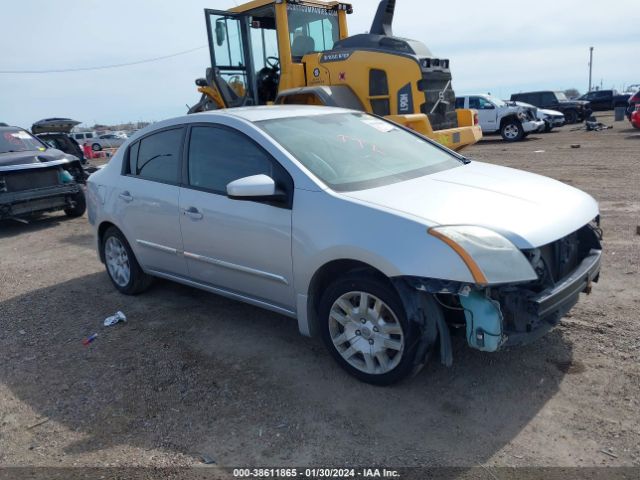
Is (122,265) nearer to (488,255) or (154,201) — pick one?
(154,201)

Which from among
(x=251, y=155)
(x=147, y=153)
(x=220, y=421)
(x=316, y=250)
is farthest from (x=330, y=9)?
(x=220, y=421)

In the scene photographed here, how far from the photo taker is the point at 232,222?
4.01 metres

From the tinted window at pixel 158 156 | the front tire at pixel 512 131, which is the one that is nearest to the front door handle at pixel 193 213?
the tinted window at pixel 158 156

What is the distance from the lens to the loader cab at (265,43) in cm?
955

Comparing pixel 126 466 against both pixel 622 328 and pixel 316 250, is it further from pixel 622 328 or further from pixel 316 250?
pixel 622 328

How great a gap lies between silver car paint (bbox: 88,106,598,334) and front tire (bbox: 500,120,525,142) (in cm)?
1810

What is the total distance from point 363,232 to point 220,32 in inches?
308

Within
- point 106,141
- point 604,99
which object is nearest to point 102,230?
point 106,141

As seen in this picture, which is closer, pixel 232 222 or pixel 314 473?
pixel 314 473

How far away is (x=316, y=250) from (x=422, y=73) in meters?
6.18

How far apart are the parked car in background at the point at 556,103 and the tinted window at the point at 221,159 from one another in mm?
25455

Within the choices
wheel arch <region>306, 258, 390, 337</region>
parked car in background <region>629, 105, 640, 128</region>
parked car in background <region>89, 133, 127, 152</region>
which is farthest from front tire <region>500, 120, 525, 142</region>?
parked car in background <region>89, 133, 127, 152</region>

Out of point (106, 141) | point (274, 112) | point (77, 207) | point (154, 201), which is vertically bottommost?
point (106, 141)

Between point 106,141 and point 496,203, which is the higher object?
point 496,203
